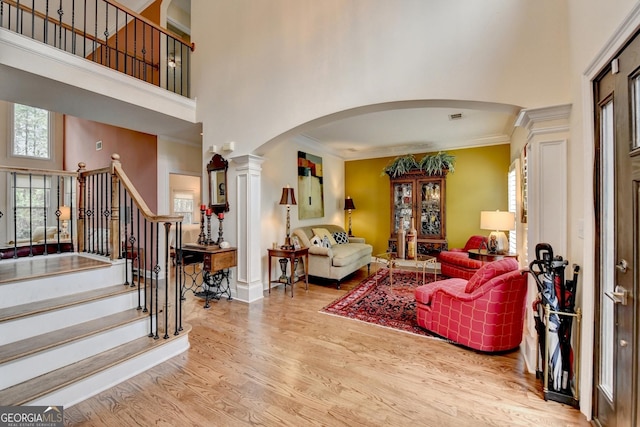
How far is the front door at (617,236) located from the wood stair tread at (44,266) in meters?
3.98

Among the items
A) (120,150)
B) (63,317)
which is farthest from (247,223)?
(120,150)

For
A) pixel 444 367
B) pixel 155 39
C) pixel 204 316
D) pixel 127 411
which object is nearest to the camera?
pixel 127 411

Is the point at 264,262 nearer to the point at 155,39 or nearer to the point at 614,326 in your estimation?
the point at 614,326

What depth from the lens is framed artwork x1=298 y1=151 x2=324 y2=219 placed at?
5512 millimetres

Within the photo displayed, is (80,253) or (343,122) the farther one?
(343,122)

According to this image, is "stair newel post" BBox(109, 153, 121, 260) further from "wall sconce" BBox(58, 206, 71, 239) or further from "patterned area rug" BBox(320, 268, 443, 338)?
"wall sconce" BBox(58, 206, 71, 239)

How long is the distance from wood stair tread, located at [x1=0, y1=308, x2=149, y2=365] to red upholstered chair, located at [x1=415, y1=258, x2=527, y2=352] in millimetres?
2942

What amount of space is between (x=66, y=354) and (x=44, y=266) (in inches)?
49.9

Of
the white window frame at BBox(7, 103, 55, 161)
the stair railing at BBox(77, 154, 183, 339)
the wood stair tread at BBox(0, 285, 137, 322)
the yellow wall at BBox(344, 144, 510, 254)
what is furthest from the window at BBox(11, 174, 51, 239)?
the yellow wall at BBox(344, 144, 510, 254)

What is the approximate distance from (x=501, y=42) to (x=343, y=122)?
2.53m

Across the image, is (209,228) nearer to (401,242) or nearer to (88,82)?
(88,82)

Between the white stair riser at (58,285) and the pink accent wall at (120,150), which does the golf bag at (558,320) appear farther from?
the pink accent wall at (120,150)

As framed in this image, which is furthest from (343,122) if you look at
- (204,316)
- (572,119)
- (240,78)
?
(204,316)

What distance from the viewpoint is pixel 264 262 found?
4.66m
